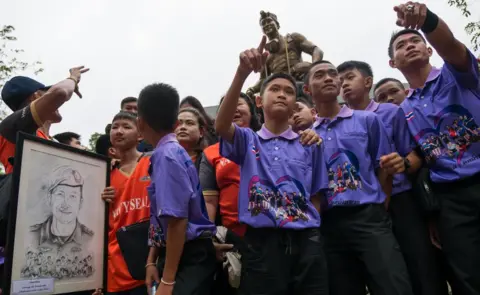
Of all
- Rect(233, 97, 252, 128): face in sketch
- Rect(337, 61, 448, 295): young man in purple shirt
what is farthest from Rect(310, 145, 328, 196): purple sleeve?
Rect(233, 97, 252, 128): face in sketch

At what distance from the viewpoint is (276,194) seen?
2564 mm

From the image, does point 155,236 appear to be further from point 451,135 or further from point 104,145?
point 104,145

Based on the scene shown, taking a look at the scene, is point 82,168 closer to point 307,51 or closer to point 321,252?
point 321,252

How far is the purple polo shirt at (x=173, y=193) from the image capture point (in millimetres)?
2275

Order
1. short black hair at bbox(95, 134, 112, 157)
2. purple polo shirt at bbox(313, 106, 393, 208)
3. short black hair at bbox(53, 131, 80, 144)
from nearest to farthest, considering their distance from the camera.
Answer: purple polo shirt at bbox(313, 106, 393, 208) → short black hair at bbox(95, 134, 112, 157) → short black hair at bbox(53, 131, 80, 144)

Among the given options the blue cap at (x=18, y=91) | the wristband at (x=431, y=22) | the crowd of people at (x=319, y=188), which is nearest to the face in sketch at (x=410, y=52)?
the crowd of people at (x=319, y=188)

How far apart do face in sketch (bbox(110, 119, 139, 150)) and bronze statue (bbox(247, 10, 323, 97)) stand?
159 inches

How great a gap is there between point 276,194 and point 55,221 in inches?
53.0

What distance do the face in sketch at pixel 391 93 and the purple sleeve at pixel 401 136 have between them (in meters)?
1.13

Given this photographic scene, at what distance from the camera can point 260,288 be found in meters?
2.33

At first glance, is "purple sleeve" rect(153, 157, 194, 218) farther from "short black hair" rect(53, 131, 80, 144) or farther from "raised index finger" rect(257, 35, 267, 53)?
"short black hair" rect(53, 131, 80, 144)

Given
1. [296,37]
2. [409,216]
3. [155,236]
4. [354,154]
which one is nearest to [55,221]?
[155,236]

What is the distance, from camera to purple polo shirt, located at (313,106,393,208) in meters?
2.67

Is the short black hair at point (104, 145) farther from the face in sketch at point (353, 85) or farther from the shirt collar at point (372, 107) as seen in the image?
the shirt collar at point (372, 107)
